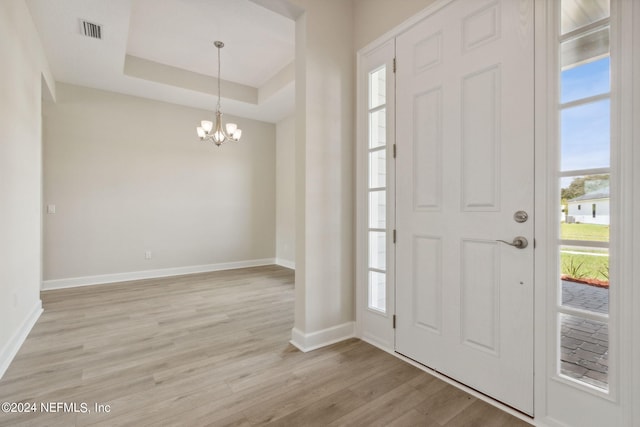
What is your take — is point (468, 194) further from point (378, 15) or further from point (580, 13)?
point (378, 15)

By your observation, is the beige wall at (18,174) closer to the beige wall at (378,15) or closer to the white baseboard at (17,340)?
the white baseboard at (17,340)

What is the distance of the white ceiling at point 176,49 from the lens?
312 centimetres

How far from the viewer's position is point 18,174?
2.60 meters

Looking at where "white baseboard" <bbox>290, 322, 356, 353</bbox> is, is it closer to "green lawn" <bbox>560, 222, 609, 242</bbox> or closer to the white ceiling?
"green lawn" <bbox>560, 222, 609, 242</bbox>

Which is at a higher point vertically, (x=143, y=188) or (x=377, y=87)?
Answer: (x=377, y=87)

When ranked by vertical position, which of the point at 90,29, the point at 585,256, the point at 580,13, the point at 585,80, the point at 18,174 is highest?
the point at 90,29

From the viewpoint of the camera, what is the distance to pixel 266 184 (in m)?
6.44

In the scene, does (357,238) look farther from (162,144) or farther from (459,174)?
(162,144)

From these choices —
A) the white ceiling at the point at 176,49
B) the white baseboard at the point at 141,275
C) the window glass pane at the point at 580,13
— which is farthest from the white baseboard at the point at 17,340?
the window glass pane at the point at 580,13

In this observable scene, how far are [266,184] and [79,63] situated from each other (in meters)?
3.46

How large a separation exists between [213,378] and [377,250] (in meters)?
1.54

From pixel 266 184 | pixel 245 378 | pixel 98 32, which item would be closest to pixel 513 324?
pixel 245 378

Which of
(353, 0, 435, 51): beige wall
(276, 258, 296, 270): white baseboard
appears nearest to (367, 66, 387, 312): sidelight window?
(353, 0, 435, 51): beige wall

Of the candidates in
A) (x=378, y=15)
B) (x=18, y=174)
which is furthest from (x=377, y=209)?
(x=18, y=174)
